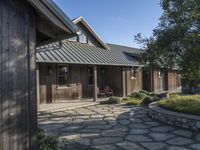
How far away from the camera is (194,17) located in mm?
8430

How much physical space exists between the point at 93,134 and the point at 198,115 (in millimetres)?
3882

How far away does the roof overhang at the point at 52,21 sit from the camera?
4.41m

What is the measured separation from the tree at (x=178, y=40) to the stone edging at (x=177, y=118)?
1.73 metres

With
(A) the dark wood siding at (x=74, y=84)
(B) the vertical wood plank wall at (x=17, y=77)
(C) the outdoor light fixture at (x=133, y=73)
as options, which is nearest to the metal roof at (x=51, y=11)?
(B) the vertical wood plank wall at (x=17, y=77)

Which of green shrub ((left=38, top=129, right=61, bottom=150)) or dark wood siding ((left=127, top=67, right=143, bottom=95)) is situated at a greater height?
dark wood siding ((left=127, top=67, right=143, bottom=95))

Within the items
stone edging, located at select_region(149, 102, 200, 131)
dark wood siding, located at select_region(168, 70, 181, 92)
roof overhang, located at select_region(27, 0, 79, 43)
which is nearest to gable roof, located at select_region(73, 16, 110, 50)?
stone edging, located at select_region(149, 102, 200, 131)

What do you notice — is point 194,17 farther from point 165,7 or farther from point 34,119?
point 34,119

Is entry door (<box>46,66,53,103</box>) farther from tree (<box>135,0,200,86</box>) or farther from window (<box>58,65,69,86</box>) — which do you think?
tree (<box>135,0,200,86</box>)

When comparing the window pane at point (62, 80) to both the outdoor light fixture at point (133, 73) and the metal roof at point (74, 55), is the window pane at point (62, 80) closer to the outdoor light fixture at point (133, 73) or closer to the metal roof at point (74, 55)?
the metal roof at point (74, 55)

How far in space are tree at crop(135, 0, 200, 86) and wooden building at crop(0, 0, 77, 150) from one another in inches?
217

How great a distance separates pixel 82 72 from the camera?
1645 centimetres

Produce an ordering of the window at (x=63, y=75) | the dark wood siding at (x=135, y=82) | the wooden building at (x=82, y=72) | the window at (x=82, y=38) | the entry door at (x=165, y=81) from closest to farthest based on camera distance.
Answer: the wooden building at (x=82, y=72), the window at (x=63, y=75), the window at (x=82, y=38), the dark wood siding at (x=135, y=82), the entry door at (x=165, y=81)

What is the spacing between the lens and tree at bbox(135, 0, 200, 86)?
8375mm

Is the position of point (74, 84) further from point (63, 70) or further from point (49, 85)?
point (49, 85)
